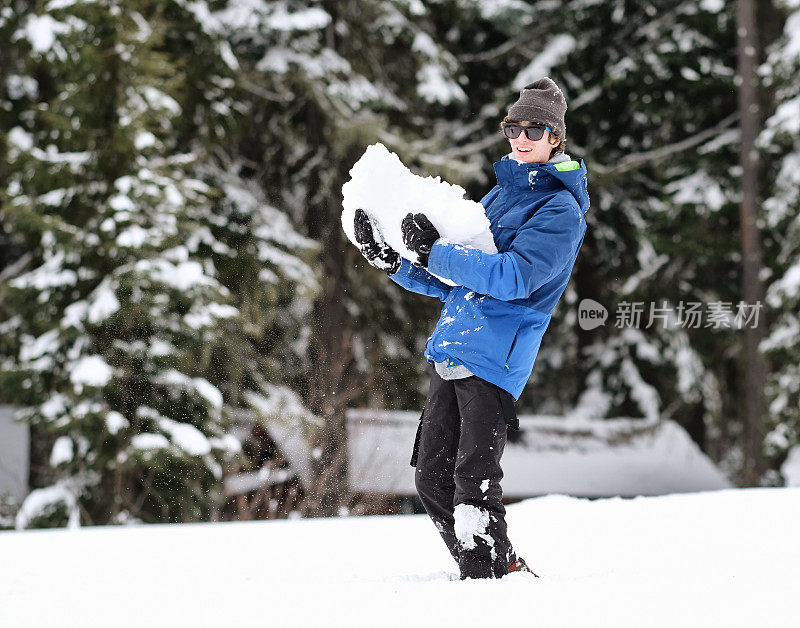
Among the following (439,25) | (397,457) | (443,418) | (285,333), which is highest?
(439,25)

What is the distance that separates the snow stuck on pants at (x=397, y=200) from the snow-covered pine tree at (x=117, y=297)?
5161 millimetres

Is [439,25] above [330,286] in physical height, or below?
above

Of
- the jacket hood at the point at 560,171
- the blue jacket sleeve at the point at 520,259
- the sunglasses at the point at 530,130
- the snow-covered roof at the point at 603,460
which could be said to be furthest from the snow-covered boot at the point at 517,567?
the snow-covered roof at the point at 603,460

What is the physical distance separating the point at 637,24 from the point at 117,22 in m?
9.08

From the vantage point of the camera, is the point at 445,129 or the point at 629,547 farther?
the point at 445,129

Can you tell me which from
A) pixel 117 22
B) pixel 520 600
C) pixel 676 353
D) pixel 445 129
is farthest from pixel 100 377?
pixel 676 353

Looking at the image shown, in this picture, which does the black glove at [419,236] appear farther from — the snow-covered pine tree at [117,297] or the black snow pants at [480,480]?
the snow-covered pine tree at [117,297]

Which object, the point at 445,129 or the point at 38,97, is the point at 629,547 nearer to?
the point at 38,97

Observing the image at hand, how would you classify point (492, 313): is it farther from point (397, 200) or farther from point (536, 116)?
point (536, 116)

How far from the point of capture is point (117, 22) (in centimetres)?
884

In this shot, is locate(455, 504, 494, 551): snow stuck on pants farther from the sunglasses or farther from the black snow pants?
the sunglasses

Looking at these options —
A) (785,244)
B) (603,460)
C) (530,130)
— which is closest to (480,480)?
(530,130)

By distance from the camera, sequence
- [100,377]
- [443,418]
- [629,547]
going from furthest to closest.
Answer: [100,377], [629,547], [443,418]

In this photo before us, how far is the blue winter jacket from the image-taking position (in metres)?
3.02
